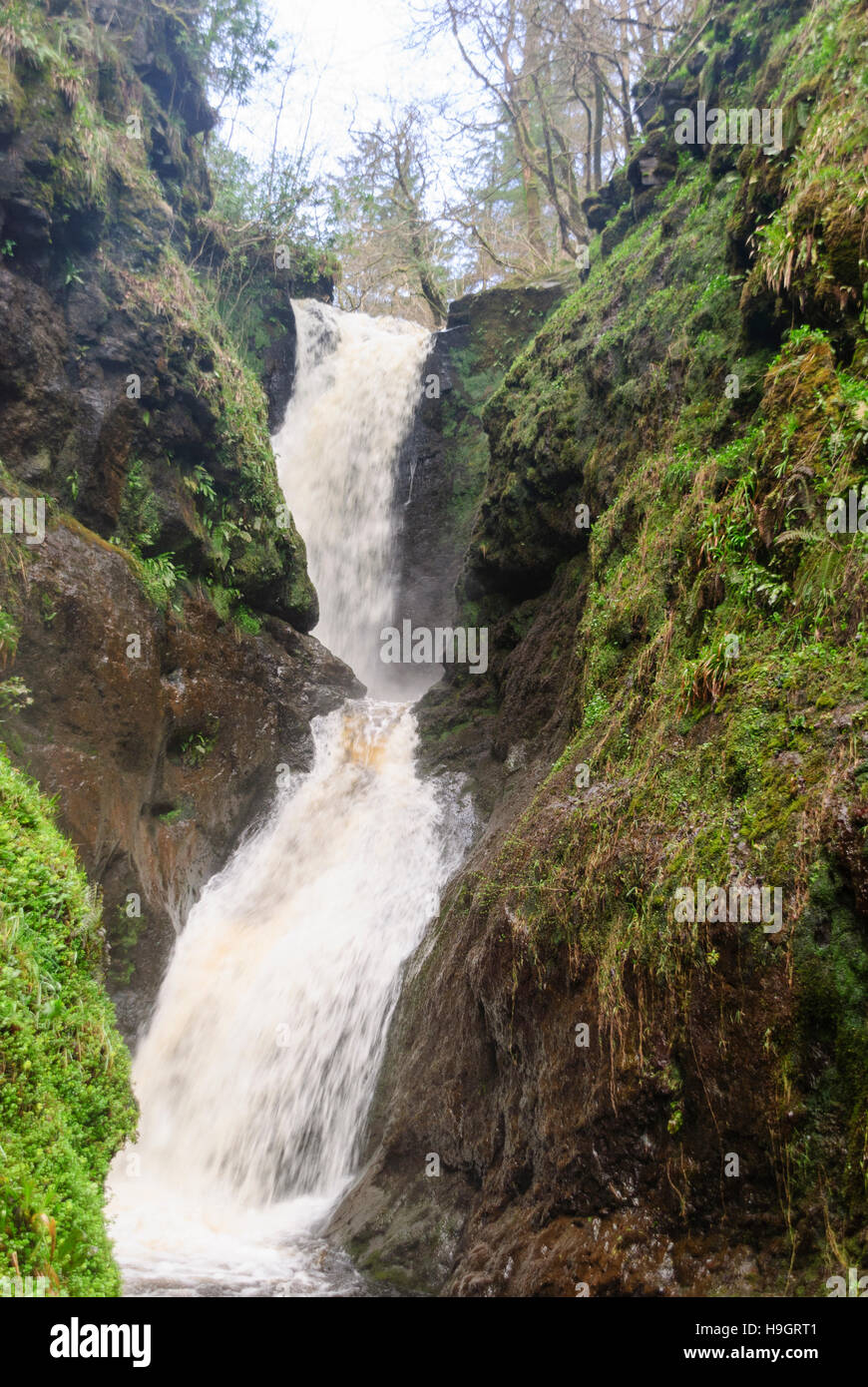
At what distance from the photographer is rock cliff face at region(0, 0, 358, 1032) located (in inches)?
375

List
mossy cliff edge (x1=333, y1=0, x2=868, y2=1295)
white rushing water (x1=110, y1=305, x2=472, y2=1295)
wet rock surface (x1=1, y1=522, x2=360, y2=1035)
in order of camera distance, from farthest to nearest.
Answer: wet rock surface (x1=1, y1=522, x2=360, y2=1035) < white rushing water (x1=110, y1=305, x2=472, y2=1295) < mossy cliff edge (x1=333, y1=0, x2=868, y2=1295)

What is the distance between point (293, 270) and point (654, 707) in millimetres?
17008

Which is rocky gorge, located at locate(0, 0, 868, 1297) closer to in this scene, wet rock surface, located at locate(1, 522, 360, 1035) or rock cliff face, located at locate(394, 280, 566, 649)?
wet rock surface, located at locate(1, 522, 360, 1035)

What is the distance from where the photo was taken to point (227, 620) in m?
12.4

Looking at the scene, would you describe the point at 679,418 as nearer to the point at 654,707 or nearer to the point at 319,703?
the point at 654,707

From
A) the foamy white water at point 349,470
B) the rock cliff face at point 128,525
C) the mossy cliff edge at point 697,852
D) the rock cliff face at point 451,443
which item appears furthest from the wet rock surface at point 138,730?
the rock cliff face at point 451,443

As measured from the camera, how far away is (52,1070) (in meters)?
4.38

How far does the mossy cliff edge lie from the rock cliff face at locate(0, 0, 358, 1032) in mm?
4181

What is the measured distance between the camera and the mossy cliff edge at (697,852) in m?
3.73

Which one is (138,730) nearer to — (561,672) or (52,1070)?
(561,672)

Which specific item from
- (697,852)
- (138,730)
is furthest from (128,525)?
(697,852)

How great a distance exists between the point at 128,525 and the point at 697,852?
30.3 ft

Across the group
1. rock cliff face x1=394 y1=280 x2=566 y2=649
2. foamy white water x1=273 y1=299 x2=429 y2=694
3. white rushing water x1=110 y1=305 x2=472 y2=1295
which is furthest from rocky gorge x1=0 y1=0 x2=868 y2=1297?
foamy white water x1=273 y1=299 x2=429 y2=694
